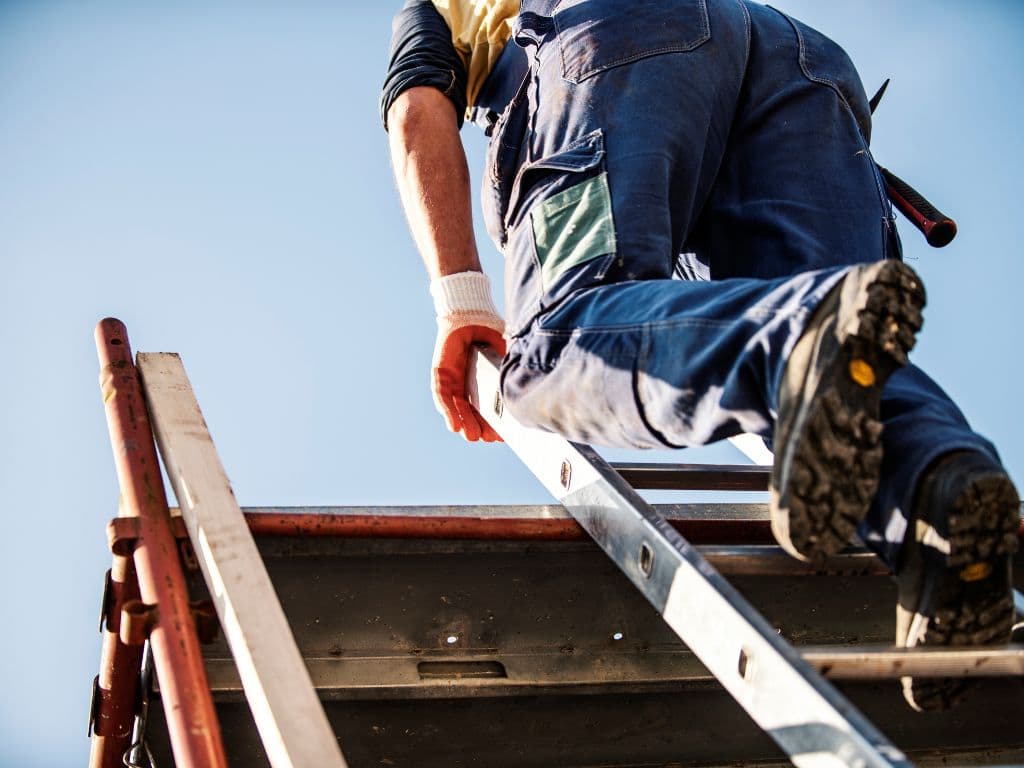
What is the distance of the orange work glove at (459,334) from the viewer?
2.56 meters

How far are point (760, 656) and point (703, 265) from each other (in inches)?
48.1

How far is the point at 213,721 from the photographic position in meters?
1.40

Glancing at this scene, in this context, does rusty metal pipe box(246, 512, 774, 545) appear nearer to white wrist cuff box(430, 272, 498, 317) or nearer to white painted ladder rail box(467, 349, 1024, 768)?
white painted ladder rail box(467, 349, 1024, 768)

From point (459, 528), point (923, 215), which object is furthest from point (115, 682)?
point (923, 215)

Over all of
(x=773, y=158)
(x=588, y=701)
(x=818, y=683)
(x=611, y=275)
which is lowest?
(x=588, y=701)

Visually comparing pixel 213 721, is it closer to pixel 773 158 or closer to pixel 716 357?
pixel 716 357

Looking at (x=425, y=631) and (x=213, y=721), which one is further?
(x=425, y=631)

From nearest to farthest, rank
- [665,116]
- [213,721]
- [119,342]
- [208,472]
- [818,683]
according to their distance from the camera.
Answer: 1. [818,683]
2. [213,721]
3. [208,472]
4. [665,116]
5. [119,342]

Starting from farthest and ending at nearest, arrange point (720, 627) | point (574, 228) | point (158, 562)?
1. point (574, 228)
2. point (158, 562)
3. point (720, 627)

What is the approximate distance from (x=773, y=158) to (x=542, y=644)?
1084 mm

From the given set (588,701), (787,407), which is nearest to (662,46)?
(787,407)

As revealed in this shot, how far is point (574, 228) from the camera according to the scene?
197 centimetres

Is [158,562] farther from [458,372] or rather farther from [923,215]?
[923,215]

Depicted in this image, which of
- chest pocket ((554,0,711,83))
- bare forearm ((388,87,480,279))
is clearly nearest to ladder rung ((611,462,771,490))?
bare forearm ((388,87,480,279))
